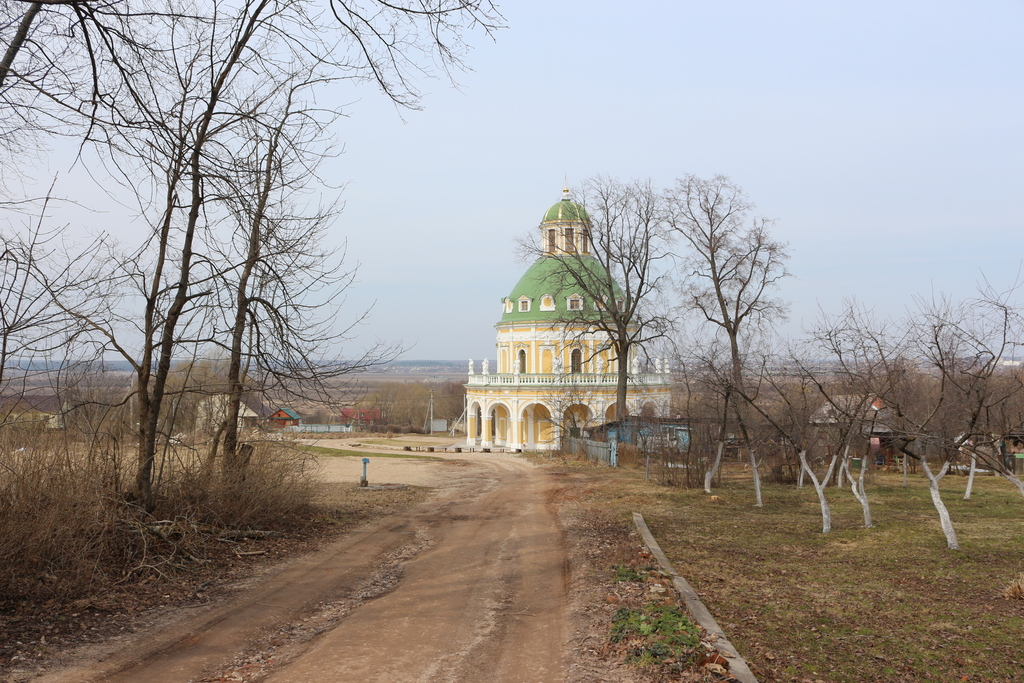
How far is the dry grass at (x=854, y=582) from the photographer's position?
7059 mm

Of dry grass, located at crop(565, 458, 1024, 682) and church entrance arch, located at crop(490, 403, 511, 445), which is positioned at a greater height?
church entrance arch, located at crop(490, 403, 511, 445)

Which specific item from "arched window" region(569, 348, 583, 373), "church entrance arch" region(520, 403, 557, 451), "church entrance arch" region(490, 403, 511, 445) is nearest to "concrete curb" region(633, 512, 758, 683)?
"church entrance arch" region(520, 403, 557, 451)

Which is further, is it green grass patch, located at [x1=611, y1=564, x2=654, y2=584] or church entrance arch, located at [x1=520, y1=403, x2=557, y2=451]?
church entrance arch, located at [x1=520, y1=403, x2=557, y2=451]

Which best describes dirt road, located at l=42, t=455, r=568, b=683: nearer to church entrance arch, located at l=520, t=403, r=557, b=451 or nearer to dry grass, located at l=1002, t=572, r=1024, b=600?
dry grass, located at l=1002, t=572, r=1024, b=600

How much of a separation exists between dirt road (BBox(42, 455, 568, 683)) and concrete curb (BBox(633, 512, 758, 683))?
4.92ft

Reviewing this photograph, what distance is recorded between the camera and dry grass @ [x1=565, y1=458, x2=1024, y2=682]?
7059mm

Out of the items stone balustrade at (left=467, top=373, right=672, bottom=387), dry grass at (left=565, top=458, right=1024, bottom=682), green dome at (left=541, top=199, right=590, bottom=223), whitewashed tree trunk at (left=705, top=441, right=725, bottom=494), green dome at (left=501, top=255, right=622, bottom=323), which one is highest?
green dome at (left=541, top=199, right=590, bottom=223)

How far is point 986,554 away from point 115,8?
14.1 meters

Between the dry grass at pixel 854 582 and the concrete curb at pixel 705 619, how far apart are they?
24 centimetres

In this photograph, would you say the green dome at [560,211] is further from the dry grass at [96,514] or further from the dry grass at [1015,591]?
the dry grass at [1015,591]

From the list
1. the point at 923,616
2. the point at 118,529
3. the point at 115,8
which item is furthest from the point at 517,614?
the point at 115,8

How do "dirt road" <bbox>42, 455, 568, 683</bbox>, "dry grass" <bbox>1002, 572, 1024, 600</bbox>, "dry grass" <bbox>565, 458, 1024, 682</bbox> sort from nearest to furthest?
"dirt road" <bbox>42, 455, 568, 683</bbox> → "dry grass" <bbox>565, 458, 1024, 682</bbox> → "dry grass" <bbox>1002, 572, 1024, 600</bbox>

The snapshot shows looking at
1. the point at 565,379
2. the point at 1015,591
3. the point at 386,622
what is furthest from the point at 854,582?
the point at 565,379

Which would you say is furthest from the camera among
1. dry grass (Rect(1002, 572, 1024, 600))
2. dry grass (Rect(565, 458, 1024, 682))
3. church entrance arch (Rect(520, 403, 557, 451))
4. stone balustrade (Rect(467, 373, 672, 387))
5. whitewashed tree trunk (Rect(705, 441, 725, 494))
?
church entrance arch (Rect(520, 403, 557, 451))
